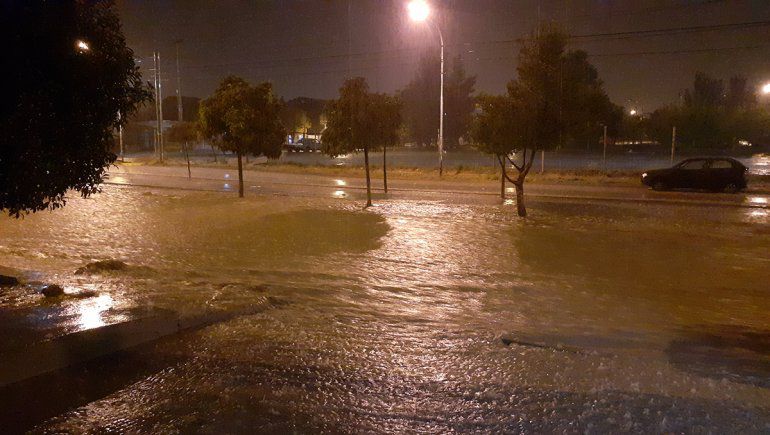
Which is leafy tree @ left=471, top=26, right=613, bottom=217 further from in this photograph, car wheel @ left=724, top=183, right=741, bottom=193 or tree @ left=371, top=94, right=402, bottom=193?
car wheel @ left=724, top=183, right=741, bottom=193

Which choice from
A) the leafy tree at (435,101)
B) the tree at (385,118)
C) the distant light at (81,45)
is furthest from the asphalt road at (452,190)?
the leafy tree at (435,101)

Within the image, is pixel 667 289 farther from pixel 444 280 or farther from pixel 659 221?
pixel 659 221

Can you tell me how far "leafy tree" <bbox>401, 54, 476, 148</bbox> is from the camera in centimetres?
Answer: 9781

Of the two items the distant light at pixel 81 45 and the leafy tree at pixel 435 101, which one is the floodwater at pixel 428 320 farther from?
the leafy tree at pixel 435 101

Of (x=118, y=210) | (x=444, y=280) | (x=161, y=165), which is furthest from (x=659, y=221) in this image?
(x=161, y=165)

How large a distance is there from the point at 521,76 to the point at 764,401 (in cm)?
1233

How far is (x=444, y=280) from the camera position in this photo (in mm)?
10156

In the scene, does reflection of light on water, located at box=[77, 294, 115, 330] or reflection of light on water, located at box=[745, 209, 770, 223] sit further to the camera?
reflection of light on water, located at box=[745, 209, 770, 223]

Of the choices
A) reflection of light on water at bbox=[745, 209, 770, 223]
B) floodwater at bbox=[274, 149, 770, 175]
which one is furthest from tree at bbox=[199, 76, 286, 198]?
floodwater at bbox=[274, 149, 770, 175]

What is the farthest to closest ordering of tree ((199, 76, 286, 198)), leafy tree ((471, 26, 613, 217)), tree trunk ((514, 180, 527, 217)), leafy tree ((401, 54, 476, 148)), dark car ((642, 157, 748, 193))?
leafy tree ((401, 54, 476, 148)) → dark car ((642, 157, 748, 193)) → tree ((199, 76, 286, 198)) → tree trunk ((514, 180, 527, 217)) → leafy tree ((471, 26, 613, 217))

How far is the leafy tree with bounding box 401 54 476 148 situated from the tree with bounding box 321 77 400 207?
7789cm

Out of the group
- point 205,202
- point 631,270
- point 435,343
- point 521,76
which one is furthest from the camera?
point 205,202

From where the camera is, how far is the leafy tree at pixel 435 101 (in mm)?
97812

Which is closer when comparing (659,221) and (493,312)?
(493,312)
